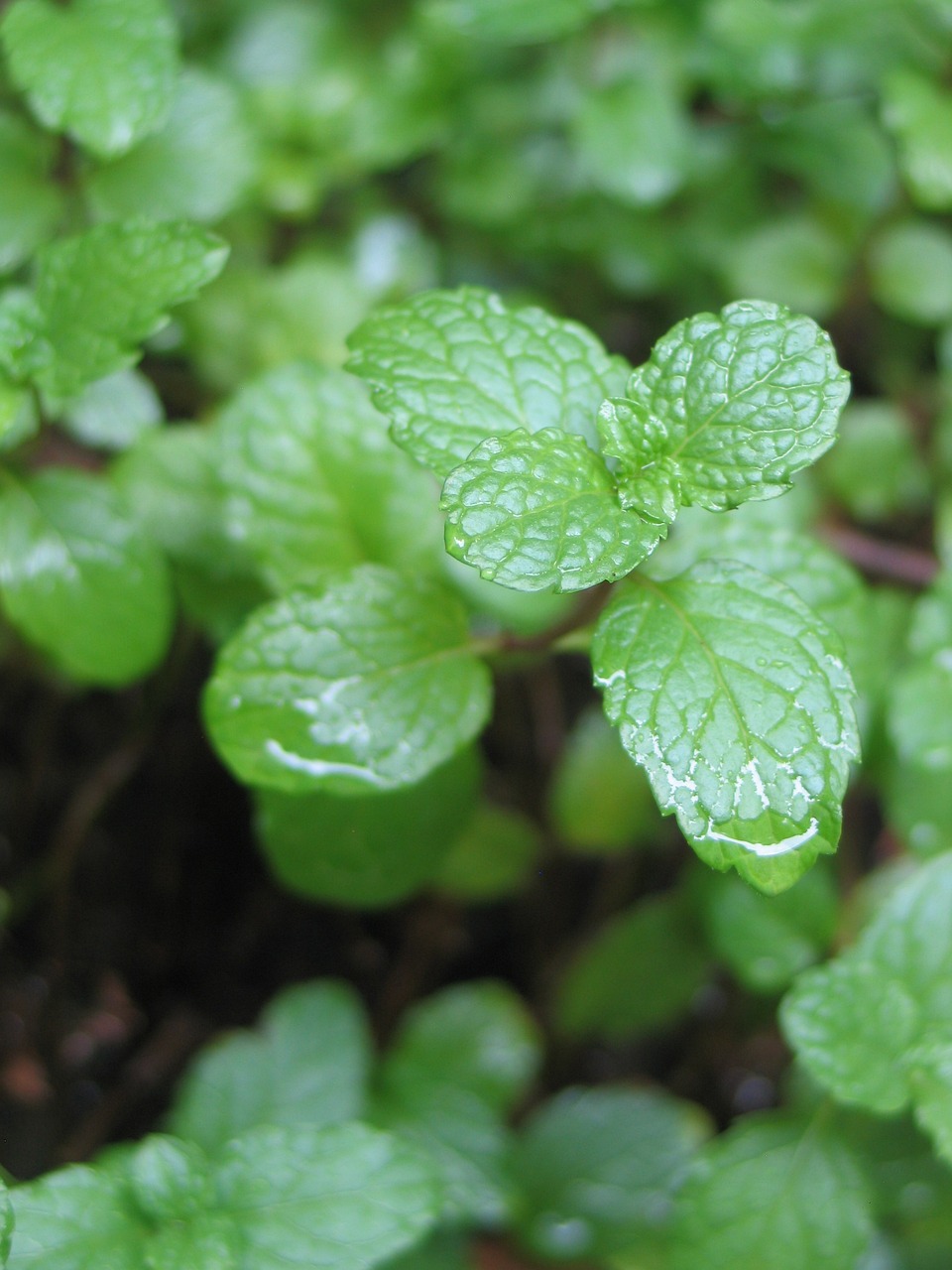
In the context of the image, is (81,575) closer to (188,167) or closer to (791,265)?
(188,167)

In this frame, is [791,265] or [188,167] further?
[791,265]

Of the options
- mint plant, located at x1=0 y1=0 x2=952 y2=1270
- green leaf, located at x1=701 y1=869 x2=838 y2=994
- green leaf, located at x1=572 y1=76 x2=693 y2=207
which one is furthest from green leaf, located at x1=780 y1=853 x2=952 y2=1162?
green leaf, located at x1=572 y1=76 x2=693 y2=207

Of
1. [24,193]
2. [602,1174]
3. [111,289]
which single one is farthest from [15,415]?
[602,1174]

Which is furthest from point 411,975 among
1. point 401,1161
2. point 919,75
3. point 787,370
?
point 919,75

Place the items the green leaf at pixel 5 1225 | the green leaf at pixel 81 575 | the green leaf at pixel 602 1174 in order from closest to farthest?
the green leaf at pixel 5 1225 < the green leaf at pixel 81 575 < the green leaf at pixel 602 1174

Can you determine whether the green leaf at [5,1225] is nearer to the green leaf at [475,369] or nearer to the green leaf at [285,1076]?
the green leaf at [285,1076]

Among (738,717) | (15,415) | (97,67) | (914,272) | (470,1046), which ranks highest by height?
(97,67)

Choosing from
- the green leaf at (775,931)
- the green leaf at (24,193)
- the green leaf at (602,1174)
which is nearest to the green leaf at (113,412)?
the green leaf at (24,193)

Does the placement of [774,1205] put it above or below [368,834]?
below
